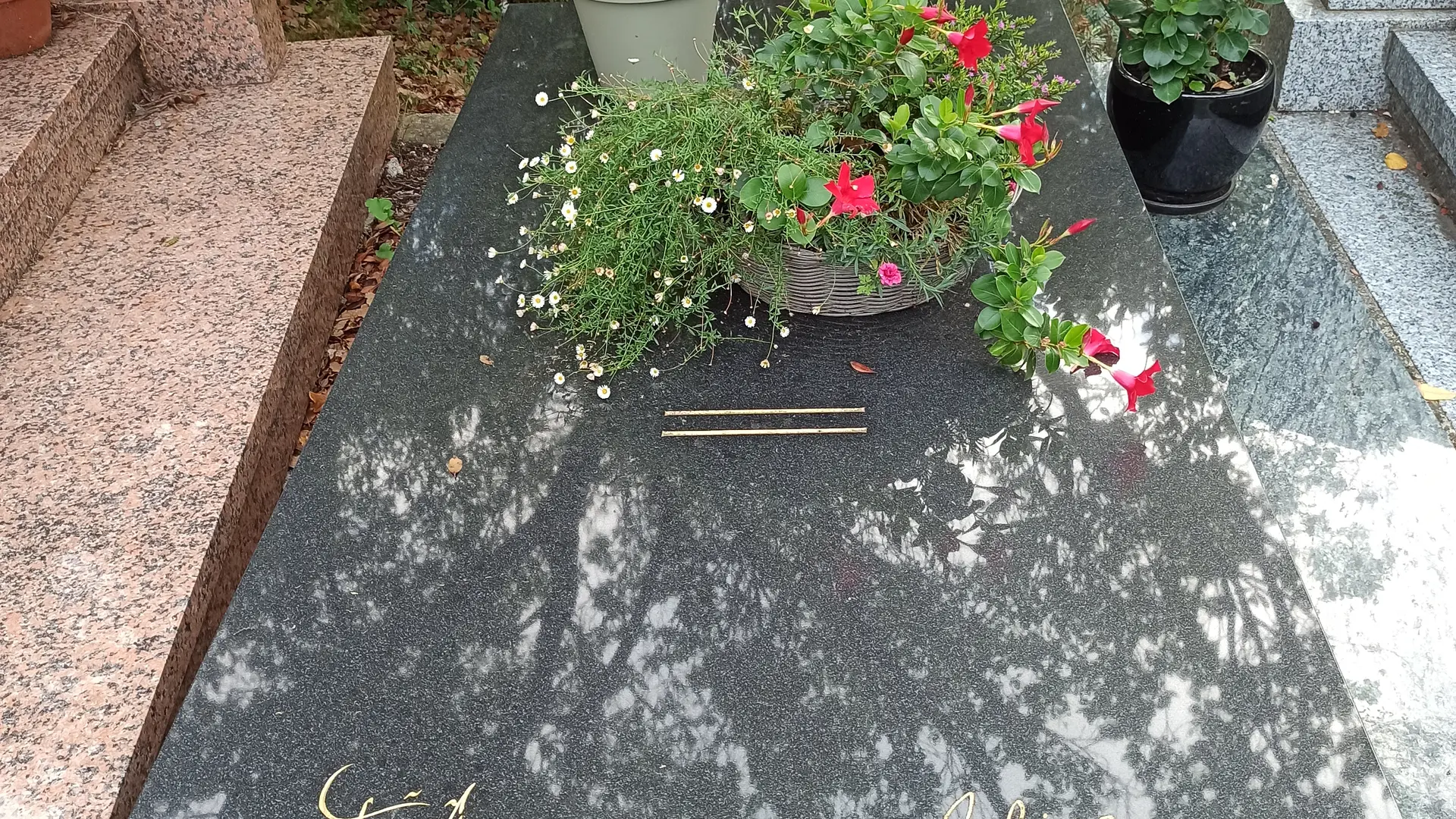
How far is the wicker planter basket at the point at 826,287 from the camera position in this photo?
6.34 ft

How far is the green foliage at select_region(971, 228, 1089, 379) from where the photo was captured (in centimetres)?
177


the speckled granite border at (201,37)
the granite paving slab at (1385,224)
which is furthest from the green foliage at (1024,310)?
the speckled granite border at (201,37)

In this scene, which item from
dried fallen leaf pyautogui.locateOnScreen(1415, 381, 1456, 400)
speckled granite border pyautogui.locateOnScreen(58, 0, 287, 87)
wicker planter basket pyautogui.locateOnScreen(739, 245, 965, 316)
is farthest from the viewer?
speckled granite border pyautogui.locateOnScreen(58, 0, 287, 87)

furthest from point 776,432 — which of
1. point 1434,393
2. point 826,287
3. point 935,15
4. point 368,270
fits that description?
point 368,270

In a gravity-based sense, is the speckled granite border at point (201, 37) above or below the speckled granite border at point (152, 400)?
above

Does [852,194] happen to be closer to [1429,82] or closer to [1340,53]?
[1429,82]

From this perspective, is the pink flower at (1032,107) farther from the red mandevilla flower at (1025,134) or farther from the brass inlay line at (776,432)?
the brass inlay line at (776,432)

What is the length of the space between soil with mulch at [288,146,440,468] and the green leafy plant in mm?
1864

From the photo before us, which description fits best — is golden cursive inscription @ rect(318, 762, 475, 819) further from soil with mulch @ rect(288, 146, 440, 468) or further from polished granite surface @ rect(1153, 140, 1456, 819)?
polished granite surface @ rect(1153, 140, 1456, 819)

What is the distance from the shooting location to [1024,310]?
1801 mm

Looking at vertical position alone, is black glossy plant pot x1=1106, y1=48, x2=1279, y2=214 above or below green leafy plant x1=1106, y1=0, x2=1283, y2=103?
below

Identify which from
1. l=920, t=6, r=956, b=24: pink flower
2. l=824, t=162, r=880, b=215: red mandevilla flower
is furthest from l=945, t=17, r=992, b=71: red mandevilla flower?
l=824, t=162, r=880, b=215: red mandevilla flower

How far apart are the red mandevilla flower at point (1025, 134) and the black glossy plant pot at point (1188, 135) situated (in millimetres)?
1187

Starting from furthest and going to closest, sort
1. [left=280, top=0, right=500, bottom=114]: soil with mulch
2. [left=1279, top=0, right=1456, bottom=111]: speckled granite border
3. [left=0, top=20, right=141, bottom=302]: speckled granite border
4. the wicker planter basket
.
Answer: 1. [left=280, top=0, right=500, bottom=114]: soil with mulch
2. [left=1279, top=0, right=1456, bottom=111]: speckled granite border
3. [left=0, top=20, right=141, bottom=302]: speckled granite border
4. the wicker planter basket
